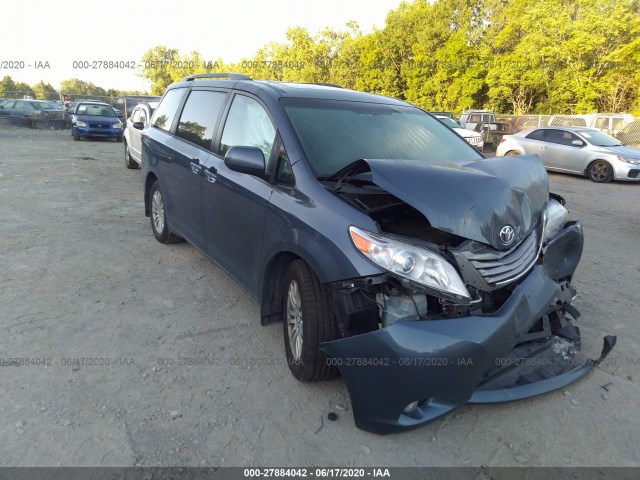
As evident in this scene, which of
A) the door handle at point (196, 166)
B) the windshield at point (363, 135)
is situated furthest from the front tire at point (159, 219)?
the windshield at point (363, 135)

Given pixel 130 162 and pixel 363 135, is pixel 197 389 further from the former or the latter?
pixel 130 162

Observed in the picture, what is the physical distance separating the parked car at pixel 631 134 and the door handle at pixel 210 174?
21.7 metres

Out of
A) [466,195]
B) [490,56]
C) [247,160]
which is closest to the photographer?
[466,195]

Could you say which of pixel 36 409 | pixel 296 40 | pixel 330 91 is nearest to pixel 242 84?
pixel 330 91

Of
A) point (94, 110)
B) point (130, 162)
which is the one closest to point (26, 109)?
point (94, 110)

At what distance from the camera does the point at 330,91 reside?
3.82 meters

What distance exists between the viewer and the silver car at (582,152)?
12352 mm

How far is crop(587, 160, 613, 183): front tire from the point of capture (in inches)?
494

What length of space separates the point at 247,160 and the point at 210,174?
36.3 inches

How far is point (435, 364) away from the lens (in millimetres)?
2139

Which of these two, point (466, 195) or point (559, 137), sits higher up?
point (559, 137)

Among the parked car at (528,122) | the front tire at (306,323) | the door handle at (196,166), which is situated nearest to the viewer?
the front tire at (306,323)

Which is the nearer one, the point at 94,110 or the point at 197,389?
the point at 197,389

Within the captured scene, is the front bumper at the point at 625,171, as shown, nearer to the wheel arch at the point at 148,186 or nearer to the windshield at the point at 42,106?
the wheel arch at the point at 148,186
